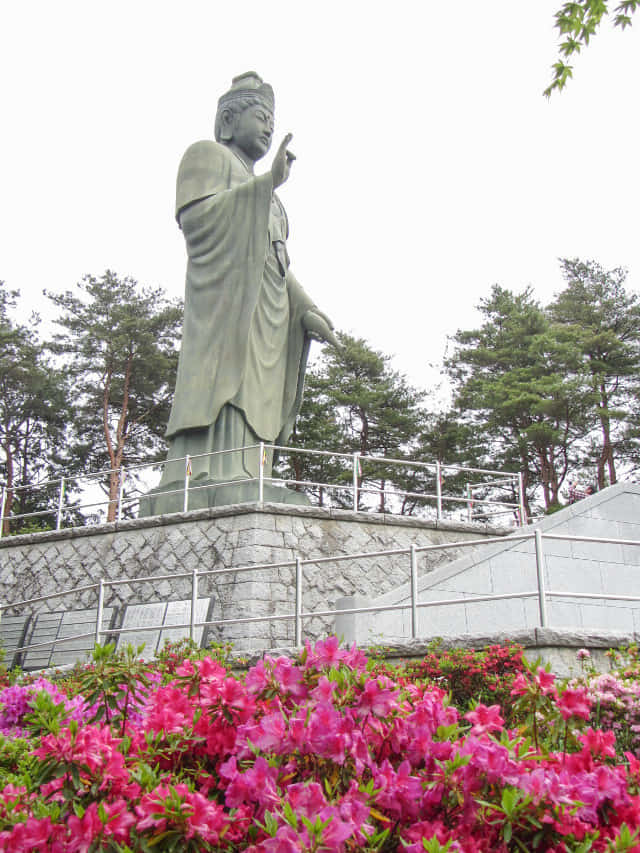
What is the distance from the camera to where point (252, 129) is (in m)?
12.8

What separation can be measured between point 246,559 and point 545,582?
3.24 meters

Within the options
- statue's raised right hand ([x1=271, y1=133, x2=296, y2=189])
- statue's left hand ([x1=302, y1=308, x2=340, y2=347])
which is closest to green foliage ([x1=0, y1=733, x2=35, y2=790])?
statue's raised right hand ([x1=271, y1=133, x2=296, y2=189])

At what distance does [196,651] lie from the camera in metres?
7.72

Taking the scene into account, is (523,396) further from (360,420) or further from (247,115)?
(247,115)

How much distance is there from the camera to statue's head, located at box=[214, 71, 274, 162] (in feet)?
41.8

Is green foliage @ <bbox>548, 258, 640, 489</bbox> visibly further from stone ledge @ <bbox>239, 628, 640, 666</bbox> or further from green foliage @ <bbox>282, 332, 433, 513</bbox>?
stone ledge @ <bbox>239, 628, 640, 666</bbox>

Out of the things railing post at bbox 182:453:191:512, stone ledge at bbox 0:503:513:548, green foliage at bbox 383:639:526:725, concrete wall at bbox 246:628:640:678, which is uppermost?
railing post at bbox 182:453:191:512

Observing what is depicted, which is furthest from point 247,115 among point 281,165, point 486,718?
point 486,718

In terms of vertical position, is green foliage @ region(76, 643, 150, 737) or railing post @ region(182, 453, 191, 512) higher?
railing post @ region(182, 453, 191, 512)

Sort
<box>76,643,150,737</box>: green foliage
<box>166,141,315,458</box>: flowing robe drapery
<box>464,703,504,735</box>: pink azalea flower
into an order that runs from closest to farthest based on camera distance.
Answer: <box>464,703,504,735</box>: pink azalea flower → <box>76,643,150,737</box>: green foliage → <box>166,141,315,458</box>: flowing robe drapery

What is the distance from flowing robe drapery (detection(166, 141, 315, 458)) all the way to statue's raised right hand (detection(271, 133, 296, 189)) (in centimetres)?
14

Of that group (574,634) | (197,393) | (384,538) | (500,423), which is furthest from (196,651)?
(500,423)

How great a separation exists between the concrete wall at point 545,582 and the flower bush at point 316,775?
5.12 m

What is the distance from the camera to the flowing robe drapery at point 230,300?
11797 millimetres
